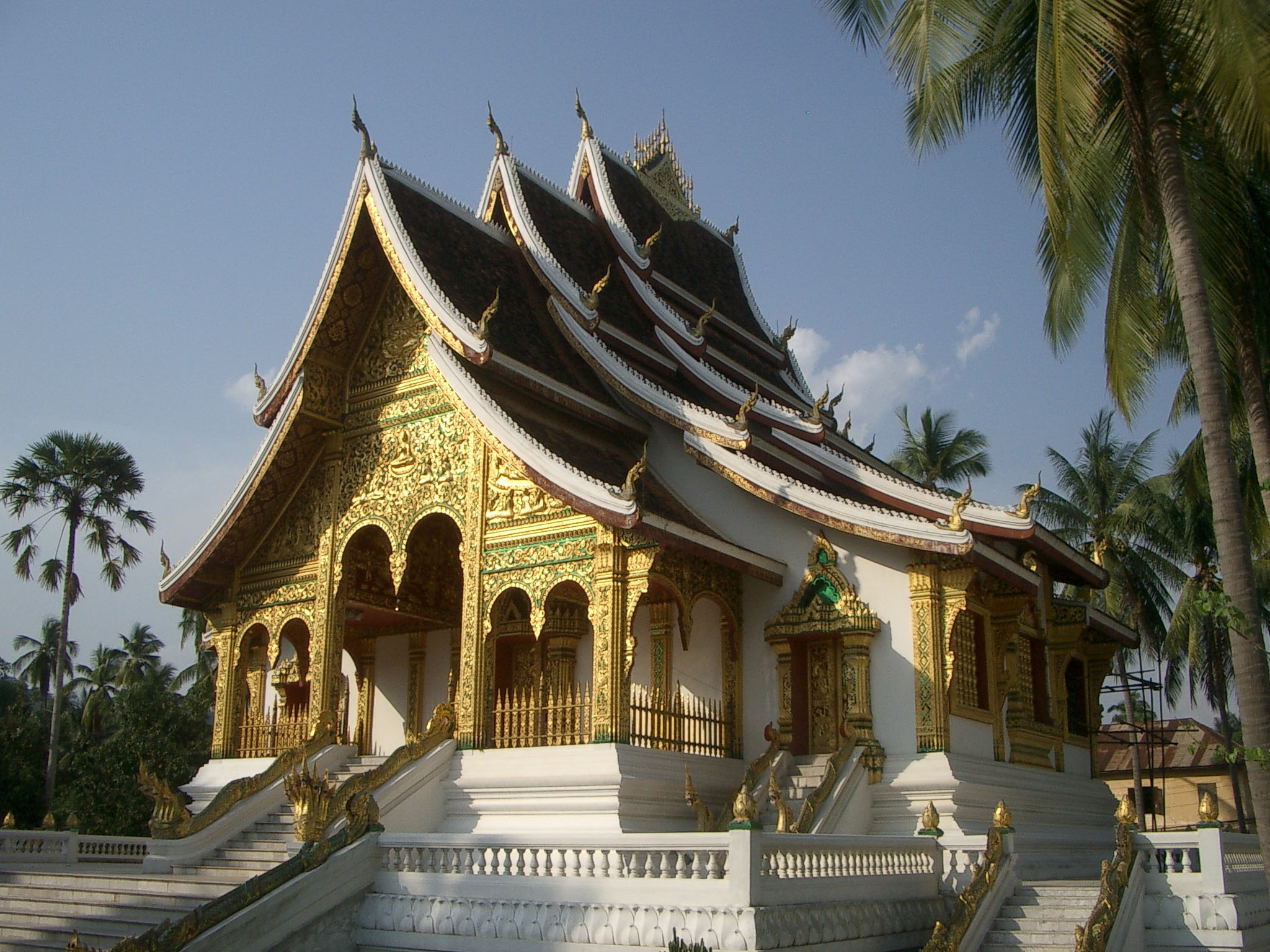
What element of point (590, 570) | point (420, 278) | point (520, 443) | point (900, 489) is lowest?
point (590, 570)

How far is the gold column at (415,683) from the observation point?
13.8 m

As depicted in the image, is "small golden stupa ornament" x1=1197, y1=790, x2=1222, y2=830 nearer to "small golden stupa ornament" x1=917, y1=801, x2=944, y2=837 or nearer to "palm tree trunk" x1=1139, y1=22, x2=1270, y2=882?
"palm tree trunk" x1=1139, y1=22, x2=1270, y2=882

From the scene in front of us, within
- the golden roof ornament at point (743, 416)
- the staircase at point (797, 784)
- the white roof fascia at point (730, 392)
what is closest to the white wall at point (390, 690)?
the white roof fascia at point (730, 392)

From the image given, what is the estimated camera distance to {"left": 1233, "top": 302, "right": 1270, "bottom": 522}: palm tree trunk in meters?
9.57

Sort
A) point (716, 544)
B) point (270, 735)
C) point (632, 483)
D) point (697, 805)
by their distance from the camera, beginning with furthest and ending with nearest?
point (270, 735), point (716, 544), point (632, 483), point (697, 805)

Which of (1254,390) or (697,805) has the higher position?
(1254,390)

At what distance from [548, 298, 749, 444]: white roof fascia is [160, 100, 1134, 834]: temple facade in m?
0.03

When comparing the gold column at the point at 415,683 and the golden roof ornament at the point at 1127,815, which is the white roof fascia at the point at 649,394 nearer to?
the gold column at the point at 415,683

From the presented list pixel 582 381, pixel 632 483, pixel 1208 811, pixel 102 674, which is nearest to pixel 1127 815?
pixel 1208 811

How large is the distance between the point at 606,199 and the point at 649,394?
4.59m

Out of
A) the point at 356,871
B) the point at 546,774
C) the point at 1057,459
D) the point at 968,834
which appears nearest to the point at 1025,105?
the point at 968,834

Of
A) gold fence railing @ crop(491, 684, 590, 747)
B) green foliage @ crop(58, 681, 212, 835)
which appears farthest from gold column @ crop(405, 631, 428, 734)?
green foliage @ crop(58, 681, 212, 835)

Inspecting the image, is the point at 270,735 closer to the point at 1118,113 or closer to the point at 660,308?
the point at 660,308

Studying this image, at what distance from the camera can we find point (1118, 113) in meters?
9.35
